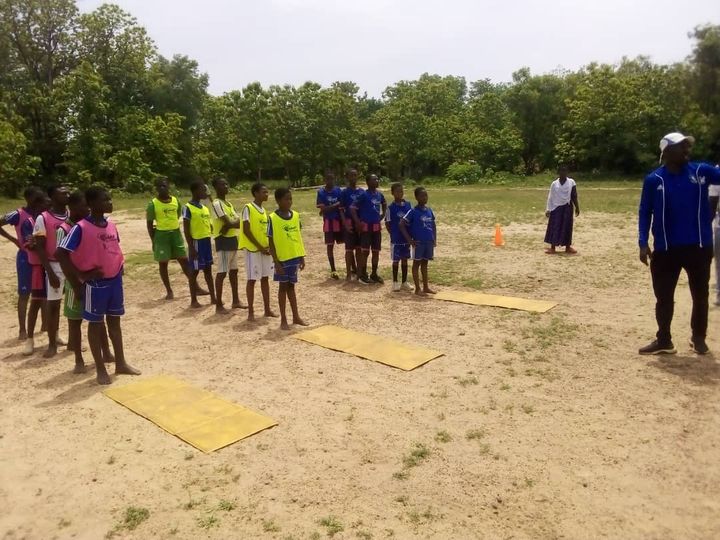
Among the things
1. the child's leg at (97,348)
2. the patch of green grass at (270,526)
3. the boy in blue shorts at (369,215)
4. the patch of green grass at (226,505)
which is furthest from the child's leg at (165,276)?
the patch of green grass at (270,526)

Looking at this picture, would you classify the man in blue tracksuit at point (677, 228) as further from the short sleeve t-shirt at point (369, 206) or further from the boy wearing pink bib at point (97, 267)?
the boy wearing pink bib at point (97, 267)

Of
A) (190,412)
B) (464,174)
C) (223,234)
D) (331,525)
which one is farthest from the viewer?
(464,174)

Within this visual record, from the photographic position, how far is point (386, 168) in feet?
160

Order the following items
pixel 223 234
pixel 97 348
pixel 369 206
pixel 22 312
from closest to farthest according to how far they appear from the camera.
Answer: pixel 97 348 → pixel 22 312 → pixel 223 234 → pixel 369 206

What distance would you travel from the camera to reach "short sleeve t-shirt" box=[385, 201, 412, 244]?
27.9 ft

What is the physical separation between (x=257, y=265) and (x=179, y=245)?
198 centimetres

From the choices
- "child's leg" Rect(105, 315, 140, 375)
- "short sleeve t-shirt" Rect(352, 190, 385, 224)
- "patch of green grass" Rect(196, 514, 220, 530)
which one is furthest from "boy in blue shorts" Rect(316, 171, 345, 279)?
"patch of green grass" Rect(196, 514, 220, 530)

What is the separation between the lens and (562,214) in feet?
37.2

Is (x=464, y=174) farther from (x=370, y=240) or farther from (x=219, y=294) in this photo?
(x=219, y=294)

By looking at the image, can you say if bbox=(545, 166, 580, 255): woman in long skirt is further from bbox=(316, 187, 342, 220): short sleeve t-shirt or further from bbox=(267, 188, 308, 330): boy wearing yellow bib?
bbox=(267, 188, 308, 330): boy wearing yellow bib

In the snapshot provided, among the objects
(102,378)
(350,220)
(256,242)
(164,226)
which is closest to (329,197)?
(350,220)

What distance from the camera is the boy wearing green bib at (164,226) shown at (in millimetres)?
8305

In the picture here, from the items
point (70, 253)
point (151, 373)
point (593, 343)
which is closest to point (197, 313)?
point (151, 373)

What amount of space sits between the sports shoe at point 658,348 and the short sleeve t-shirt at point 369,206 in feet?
15.2
